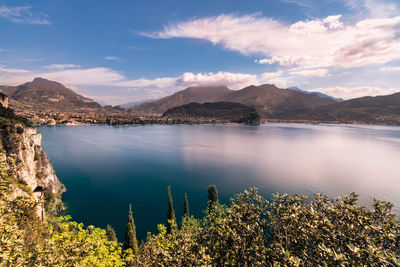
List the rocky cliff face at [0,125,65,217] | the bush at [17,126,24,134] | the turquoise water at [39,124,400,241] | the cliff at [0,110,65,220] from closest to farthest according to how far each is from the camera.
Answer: the cliff at [0,110,65,220]
the rocky cliff face at [0,125,65,217]
the bush at [17,126,24,134]
the turquoise water at [39,124,400,241]

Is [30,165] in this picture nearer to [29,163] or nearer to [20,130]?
[29,163]

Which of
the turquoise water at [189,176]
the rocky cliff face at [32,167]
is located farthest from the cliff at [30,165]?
the turquoise water at [189,176]

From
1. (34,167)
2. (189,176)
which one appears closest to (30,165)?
(34,167)

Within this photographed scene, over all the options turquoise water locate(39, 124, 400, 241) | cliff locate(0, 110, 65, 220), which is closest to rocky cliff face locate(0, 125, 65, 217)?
cliff locate(0, 110, 65, 220)

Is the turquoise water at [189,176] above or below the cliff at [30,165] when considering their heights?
below

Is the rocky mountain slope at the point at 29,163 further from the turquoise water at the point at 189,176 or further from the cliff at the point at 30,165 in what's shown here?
the turquoise water at the point at 189,176

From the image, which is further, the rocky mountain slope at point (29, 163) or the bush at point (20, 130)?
the bush at point (20, 130)

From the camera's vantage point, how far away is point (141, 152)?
14725cm

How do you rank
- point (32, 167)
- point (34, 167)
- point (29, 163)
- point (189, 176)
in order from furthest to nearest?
1. point (189, 176)
2. point (34, 167)
3. point (32, 167)
4. point (29, 163)

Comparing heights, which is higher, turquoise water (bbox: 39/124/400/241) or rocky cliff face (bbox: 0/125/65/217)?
rocky cliff face (bbox: 0/125/65/217)

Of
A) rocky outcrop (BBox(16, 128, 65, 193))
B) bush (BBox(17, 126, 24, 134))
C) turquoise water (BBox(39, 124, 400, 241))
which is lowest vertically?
turquoise water (BBox(39, 124, 400, 241))

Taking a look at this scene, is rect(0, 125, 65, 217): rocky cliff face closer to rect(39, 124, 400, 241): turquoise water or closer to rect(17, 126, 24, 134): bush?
rect(17, 126, 24, 134): bush

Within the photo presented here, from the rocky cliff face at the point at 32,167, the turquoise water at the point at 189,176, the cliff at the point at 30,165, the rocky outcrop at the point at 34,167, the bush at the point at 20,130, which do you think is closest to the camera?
the cliff at the point at 30,165

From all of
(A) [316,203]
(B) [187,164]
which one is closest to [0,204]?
(A) [316,203]
